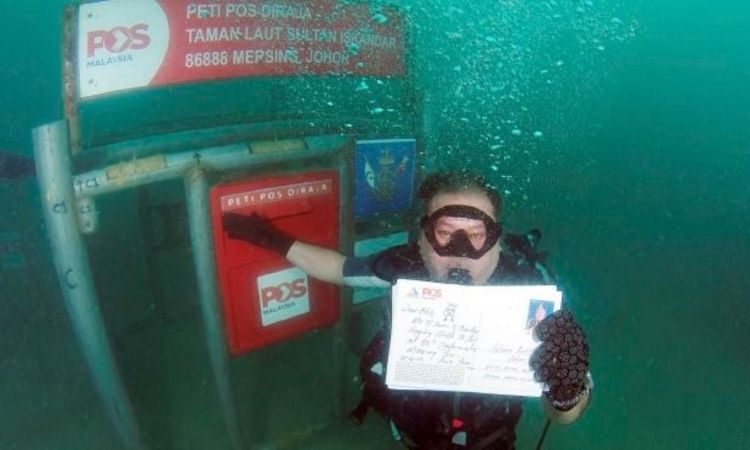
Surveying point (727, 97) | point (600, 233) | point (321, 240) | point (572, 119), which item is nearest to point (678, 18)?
point (727, 97)

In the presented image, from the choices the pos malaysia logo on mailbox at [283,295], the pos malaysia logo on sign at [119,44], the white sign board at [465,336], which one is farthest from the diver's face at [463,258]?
the pos malaysia logo on sign at [119,44]

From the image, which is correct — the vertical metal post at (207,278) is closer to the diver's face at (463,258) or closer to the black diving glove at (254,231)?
the black diving glove at (254,231)

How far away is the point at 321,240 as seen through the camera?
3.42 m

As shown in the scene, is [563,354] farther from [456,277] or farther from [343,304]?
[343,304]

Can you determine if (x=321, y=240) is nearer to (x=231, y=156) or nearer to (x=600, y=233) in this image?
(x=231, y=156)

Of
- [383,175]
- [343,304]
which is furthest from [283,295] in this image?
[383,175]

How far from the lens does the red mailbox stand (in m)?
3.04

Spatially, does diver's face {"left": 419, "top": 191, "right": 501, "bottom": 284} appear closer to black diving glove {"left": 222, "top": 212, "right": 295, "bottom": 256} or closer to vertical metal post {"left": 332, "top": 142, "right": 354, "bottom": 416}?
vertical metal post {"left": 332, "top": 142, "right": 354, "bottom": 416}

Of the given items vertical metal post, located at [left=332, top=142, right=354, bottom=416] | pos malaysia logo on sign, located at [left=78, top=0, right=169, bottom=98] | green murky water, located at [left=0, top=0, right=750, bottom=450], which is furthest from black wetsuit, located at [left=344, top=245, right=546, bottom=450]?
pos malaysia logo on sign, located at [left=78, top=0, right=169, bottom=98]

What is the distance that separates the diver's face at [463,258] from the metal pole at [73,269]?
1.95 m

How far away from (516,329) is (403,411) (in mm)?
1076

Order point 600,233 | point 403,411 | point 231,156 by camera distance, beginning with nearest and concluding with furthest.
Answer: point 231,156, point 403,411, point 600,233

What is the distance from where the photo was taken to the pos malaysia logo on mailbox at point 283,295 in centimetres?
338

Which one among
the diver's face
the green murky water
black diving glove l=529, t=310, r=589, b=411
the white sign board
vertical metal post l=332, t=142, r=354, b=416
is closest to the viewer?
black diving glove l=529, t=310, r=589, b=411
